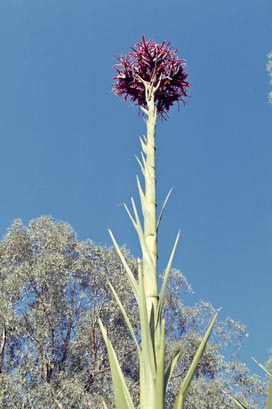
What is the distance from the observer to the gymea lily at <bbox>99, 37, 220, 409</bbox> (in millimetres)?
825

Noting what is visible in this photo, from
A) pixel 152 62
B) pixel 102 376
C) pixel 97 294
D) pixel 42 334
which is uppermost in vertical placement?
pixel 97 294

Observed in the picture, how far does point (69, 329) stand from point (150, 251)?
10551 mm

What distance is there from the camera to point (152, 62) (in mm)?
2055

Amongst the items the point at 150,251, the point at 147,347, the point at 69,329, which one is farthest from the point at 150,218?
the point at 69,329

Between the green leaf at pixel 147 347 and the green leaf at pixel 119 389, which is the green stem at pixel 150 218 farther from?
the green leaf at pixel 119 389

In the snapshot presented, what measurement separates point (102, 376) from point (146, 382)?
1026 centimetres

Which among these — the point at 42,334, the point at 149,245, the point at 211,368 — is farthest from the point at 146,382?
the point at 211,368

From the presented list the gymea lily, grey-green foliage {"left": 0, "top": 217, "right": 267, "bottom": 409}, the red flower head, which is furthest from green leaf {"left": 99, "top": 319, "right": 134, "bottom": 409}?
grey-green foliage {"left": 0, "top": 217, "right": 267, "bottom": 409}

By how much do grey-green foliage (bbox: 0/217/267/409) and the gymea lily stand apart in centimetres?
809

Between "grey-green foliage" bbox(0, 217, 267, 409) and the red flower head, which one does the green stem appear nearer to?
the red flower head

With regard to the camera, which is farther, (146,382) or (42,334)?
(42,334)

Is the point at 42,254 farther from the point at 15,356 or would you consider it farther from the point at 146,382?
the point at 146,382

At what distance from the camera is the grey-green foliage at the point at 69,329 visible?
942 centimetres

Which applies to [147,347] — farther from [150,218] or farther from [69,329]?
[69,329]
